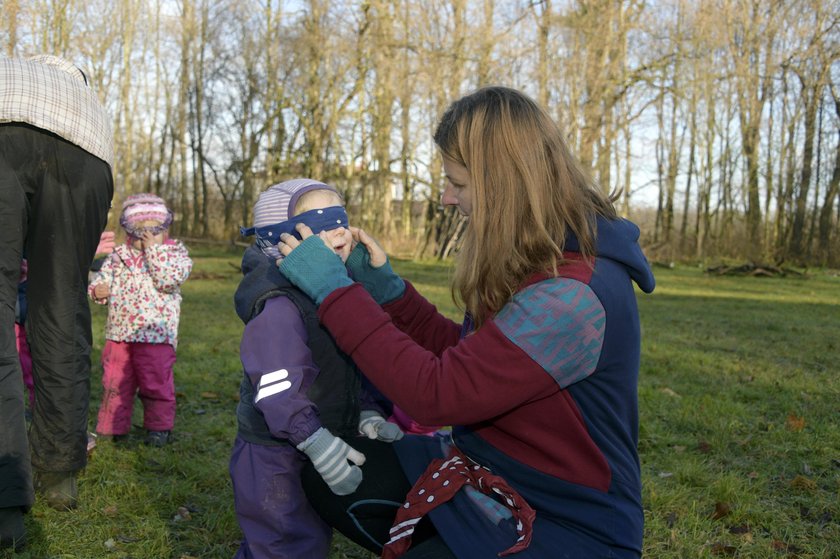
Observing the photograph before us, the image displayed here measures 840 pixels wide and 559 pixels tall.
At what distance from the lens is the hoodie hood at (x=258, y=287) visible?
2.35 meters

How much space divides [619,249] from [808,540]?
222 centimetres

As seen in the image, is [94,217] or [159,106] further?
[159,106]

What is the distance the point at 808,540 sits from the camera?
10.9 ft

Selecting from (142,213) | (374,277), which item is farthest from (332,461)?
(142,213)

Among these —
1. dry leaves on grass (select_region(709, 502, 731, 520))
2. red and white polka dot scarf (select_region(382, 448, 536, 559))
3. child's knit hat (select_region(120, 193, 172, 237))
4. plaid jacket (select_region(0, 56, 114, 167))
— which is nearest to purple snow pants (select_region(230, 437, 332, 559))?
red and white polka dot scarf (select_region(382, 448, 536, 559))

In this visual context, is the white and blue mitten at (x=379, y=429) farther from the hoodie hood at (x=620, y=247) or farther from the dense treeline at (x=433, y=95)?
the dense treeline at (x=433, y=95)

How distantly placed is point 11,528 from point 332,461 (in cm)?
155

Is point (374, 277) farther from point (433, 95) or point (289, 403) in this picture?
point (433, 95)

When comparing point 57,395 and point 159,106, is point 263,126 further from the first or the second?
point 57,395

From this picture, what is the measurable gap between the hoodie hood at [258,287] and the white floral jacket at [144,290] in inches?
96.6

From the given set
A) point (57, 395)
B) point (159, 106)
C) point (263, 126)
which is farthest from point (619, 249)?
point (159, 106)

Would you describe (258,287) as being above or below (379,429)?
above

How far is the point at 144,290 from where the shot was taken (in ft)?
15.5

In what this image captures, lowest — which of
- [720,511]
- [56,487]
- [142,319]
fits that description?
[720,511]
